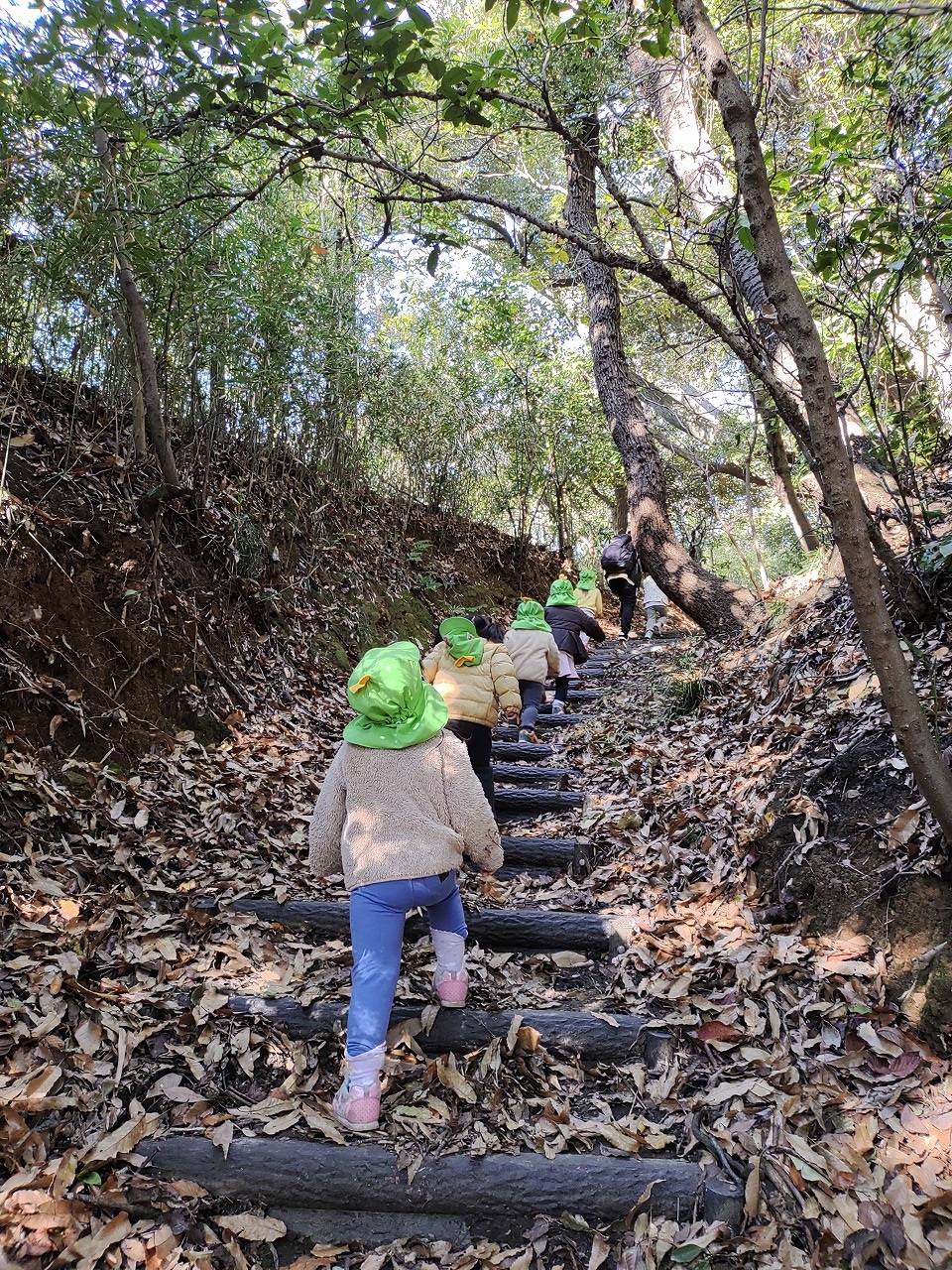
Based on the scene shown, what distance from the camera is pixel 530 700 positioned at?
7027 mm

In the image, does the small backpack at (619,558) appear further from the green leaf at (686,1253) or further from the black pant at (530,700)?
the green leaf at (686,1253)

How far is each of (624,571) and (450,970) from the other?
920 cm

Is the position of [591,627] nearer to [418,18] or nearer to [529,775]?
[529,775]

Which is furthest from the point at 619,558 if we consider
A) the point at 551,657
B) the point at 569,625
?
the point at 551,657

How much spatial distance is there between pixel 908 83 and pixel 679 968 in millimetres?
4280

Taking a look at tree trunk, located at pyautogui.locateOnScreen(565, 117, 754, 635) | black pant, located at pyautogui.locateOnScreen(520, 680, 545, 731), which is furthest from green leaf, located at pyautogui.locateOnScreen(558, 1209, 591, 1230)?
tree trunk, located at pyautogui.locateOnScreen(565, 117, 754, 635)

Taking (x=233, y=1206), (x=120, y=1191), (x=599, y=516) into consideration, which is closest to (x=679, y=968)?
(x=233, y=1206)

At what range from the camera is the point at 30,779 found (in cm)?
389

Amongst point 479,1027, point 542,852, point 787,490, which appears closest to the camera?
point 479,1027

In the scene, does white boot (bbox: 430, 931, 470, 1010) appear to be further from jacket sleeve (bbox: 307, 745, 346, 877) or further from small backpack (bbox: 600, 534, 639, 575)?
small backpack (bbox: 600, 534, 639, 575)

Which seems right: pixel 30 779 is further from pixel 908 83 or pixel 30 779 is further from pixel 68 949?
pixel 908 83

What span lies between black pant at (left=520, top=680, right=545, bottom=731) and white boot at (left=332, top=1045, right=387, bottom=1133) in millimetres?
4365

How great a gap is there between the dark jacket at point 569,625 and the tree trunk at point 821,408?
18.9 ft

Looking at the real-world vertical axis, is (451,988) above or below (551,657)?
below
